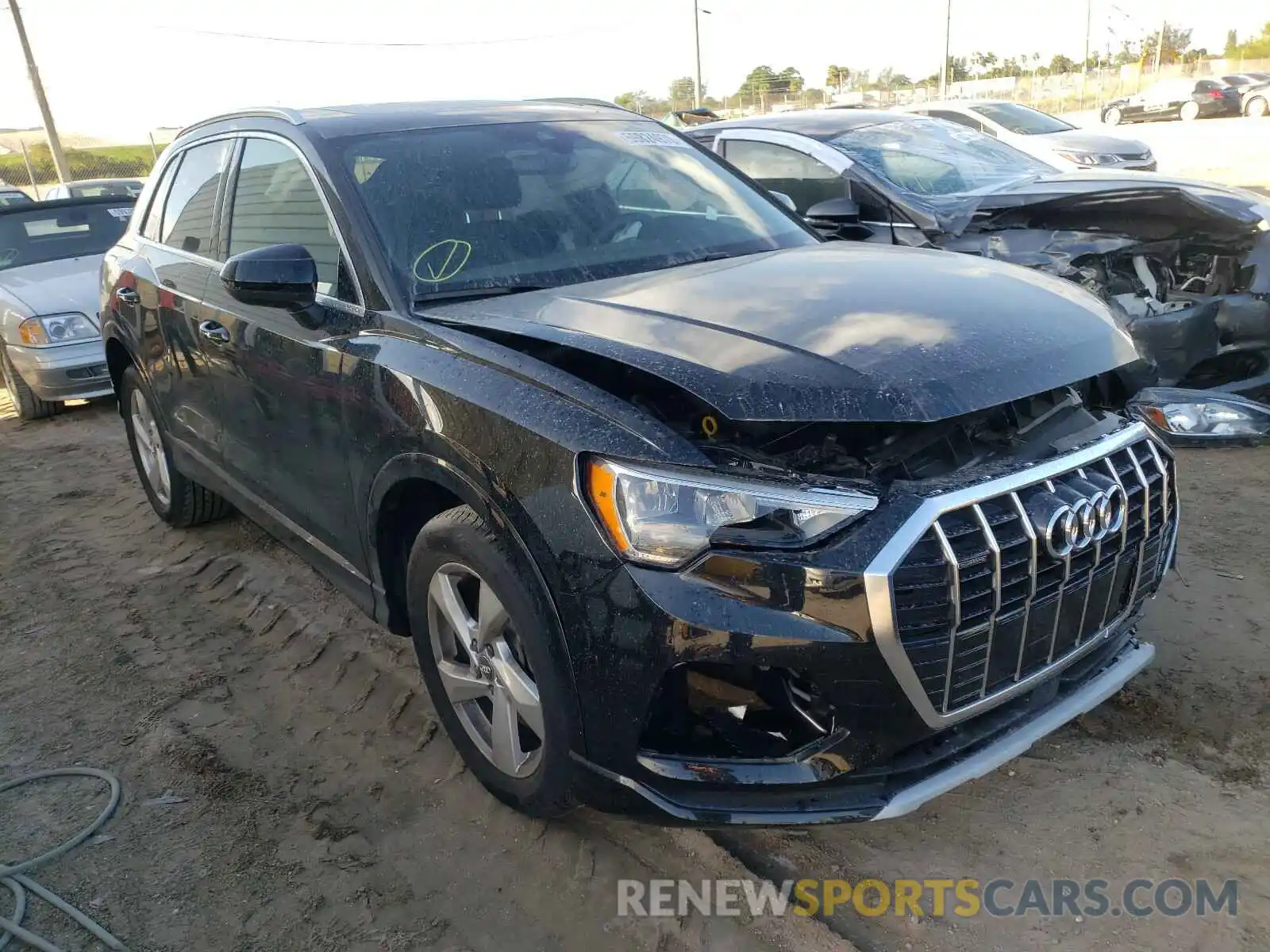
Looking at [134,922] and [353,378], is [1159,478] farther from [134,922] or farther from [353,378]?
[134,922]

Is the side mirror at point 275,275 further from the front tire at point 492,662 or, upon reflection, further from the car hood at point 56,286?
the car hood at point 56,286

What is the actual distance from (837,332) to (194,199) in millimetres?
3042

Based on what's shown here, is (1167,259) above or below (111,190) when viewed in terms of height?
below

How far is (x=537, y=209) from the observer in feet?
10.2

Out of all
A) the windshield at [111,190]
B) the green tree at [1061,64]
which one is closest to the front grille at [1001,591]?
the windshield at [111,190]

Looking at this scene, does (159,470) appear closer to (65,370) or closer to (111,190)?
(65,370)

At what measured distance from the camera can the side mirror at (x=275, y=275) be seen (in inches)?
108

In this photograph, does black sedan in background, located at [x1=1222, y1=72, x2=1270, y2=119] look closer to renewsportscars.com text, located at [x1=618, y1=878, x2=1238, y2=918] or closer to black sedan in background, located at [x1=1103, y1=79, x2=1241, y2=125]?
black sedan in background, located at [x1=1103, y1=79, x2=1241, y2=125]

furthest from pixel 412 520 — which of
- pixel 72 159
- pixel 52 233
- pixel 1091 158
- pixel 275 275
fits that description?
pixel 72 159

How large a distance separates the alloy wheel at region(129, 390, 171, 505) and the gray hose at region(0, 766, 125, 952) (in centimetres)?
204

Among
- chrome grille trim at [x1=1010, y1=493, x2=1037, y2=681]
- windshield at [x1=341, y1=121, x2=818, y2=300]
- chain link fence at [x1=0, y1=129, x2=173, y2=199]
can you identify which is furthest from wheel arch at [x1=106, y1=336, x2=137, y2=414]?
chain link fence at [x1=0, y1=129, x2=173, y2=199]

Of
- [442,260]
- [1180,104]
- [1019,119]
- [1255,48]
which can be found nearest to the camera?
[442,260]

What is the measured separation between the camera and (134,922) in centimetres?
243

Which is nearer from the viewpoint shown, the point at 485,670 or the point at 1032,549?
the point at 1032,549
